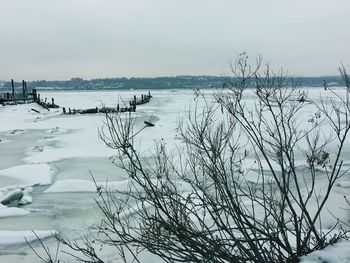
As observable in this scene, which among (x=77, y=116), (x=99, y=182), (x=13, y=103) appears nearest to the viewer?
(x=99, y=182)

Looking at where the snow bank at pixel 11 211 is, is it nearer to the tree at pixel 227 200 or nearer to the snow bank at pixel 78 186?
the snow bank at pixel 78 186

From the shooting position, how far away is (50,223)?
8.53 meters

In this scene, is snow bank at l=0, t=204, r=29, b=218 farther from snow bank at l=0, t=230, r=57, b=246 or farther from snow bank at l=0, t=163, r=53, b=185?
snow bank at l=0, t=163, r=53, b=185

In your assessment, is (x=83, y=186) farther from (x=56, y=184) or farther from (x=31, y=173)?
(x=31, y=173)

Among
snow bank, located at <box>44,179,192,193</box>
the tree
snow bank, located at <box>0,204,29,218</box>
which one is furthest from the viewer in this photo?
snow bank, located at <box>44,179,192,193</box>

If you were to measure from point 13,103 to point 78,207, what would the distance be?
1506 inches

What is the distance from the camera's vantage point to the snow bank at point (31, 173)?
476 inches

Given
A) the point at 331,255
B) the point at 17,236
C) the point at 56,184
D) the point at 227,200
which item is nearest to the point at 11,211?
the point at 17,236

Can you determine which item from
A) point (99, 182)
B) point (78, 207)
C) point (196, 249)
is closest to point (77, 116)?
point (99, 182)

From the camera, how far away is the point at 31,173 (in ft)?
42.3

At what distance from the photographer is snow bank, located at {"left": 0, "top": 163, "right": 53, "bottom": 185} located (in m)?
12.1

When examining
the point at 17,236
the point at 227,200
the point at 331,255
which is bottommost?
the point at 17,236

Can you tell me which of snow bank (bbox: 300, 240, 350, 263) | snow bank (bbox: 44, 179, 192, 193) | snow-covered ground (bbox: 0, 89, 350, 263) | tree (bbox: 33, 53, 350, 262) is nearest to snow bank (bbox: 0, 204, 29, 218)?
snow-covered ground (bbox: 0, 89, 350, 263)

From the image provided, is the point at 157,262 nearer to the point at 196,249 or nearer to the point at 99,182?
the point at 196,249
